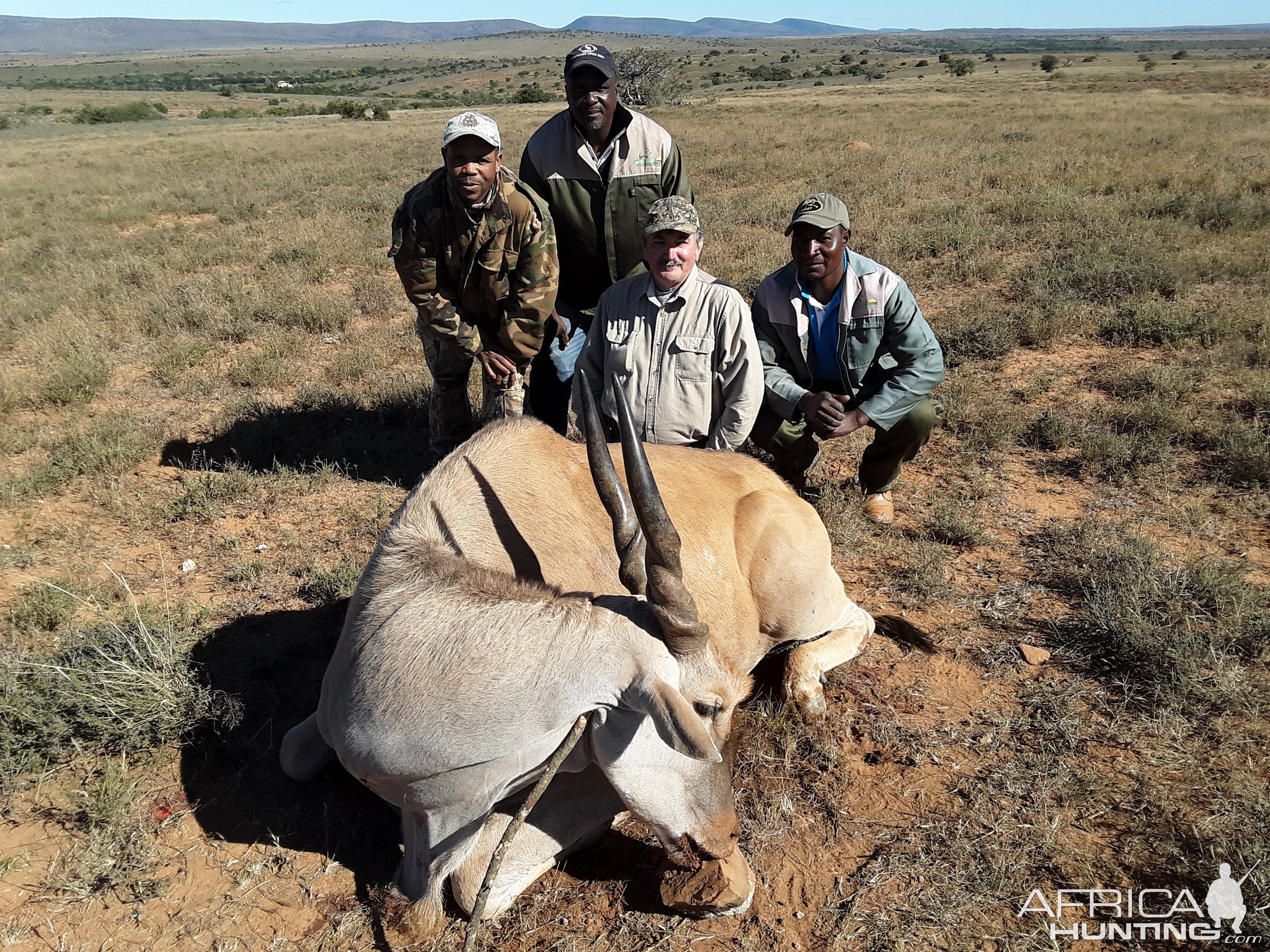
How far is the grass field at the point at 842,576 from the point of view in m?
3.11

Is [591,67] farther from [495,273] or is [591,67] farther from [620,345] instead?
[620,345]

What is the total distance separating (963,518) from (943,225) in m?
8.79

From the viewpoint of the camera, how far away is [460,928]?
300 centimetres

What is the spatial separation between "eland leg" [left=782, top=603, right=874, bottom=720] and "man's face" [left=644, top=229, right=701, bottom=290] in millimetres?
2093

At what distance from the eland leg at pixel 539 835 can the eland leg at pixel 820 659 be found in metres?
1.24

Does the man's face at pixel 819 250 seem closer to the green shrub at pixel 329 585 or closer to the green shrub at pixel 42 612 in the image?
the green shrub at pixel 329 585

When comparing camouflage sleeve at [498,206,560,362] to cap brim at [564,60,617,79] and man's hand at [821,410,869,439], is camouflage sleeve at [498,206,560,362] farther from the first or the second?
man's hand at [821,410,869,439]

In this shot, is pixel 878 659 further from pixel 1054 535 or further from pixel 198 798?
pixel 198 798

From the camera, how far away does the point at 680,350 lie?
4.67 metres

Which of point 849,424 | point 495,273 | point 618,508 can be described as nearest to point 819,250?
point 849,424

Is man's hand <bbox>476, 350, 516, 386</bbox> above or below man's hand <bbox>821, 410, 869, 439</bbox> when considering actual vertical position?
above

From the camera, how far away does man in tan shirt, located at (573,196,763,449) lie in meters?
4.61

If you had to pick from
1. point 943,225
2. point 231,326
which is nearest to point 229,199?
point 231,326

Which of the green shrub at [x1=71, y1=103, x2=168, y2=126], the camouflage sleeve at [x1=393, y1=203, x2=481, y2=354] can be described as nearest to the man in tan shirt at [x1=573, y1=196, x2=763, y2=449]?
the camouflage sleeve at [x1=393, y1=203, x2=481, y2=354]
